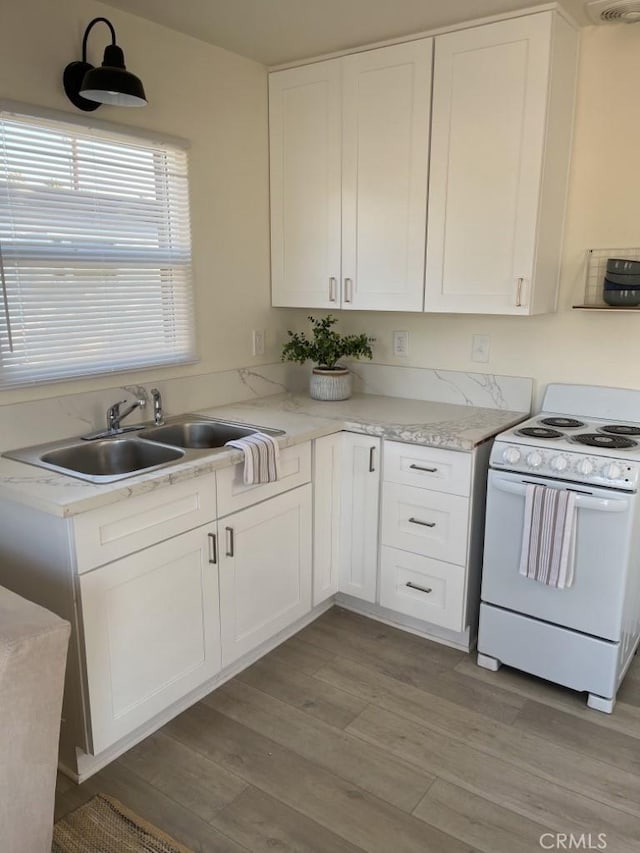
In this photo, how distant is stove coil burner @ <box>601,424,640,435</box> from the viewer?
242 centimetres

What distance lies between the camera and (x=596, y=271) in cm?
260

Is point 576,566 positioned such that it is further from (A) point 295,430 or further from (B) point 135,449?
(B) point 135,449

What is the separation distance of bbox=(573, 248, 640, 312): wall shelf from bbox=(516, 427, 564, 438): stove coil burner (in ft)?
1.72

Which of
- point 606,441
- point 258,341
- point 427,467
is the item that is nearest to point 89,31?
point 258,341

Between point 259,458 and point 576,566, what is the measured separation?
116 centimetres

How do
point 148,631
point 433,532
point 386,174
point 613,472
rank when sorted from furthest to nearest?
point 386,174 → point 433,532 → point 613,472 → point 148,631

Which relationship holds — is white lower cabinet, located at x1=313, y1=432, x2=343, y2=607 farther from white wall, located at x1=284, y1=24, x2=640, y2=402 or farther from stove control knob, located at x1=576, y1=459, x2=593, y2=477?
stove control knob, located at x1=576, y1=459, x2=593, y2=477

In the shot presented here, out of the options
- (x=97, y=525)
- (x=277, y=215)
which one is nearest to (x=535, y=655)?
(x=97, y=525)

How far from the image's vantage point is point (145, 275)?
2512 millimetres

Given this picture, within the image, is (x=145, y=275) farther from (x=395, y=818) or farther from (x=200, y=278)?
(x=395, y=818)

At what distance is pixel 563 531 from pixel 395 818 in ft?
3.40

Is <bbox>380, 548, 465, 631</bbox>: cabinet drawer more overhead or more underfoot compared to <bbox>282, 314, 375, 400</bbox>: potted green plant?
more underfoot

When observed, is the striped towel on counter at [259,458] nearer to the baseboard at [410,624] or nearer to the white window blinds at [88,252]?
the white window blinds at [88,252]

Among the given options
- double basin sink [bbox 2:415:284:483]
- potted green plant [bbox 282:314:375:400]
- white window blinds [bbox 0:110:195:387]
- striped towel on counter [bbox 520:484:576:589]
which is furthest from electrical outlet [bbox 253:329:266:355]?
striped towel on counter [bbox 520:484:576:589]
